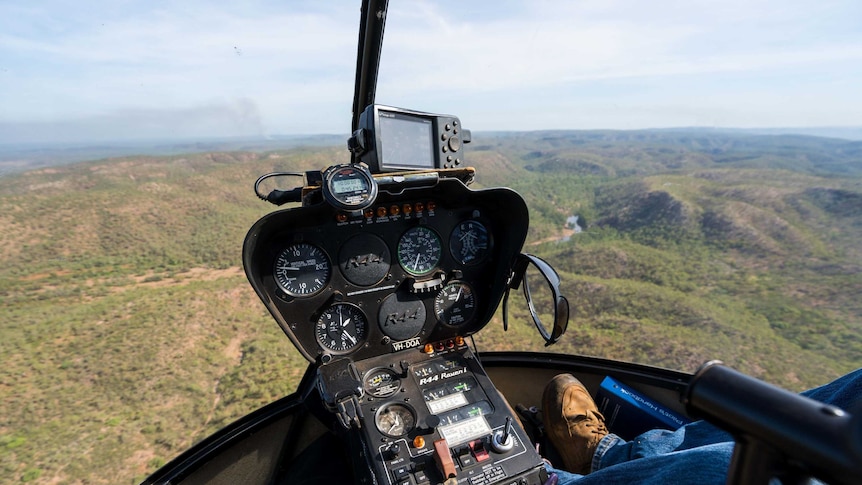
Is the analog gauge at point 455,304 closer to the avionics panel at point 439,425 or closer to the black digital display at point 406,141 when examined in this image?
the avionics panel at point 439,425

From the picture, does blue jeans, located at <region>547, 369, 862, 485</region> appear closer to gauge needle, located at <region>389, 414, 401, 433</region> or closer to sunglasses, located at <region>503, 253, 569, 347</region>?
sunglasses, located at <region>503, 253, 569, 347</region>

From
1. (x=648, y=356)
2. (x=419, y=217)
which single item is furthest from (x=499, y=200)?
(x=648, y=356)

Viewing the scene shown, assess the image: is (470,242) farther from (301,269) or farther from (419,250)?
(301,269)

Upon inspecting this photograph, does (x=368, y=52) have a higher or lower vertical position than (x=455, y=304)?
higher

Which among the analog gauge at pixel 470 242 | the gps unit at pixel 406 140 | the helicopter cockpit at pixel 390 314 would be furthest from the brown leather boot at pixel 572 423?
the gps unit at pixel 406 140

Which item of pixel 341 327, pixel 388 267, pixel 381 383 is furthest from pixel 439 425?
pixel 388 267

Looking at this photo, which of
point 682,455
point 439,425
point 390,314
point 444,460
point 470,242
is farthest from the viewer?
point 470,242

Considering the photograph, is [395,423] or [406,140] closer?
[395,423]

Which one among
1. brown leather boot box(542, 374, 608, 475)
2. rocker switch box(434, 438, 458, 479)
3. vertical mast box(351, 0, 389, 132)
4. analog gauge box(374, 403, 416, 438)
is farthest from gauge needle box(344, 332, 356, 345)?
vertical mast box(351, 0, 389, 132)
